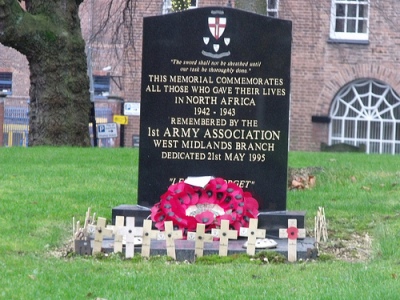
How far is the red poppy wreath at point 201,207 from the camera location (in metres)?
9.12

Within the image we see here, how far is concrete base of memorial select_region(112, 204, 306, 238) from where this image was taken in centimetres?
940

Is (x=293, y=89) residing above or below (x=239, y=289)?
above

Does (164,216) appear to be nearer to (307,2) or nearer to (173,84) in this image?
(173,84)

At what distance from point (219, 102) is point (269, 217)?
119cm

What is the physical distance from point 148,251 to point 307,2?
2359 cm

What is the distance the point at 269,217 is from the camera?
9.45m

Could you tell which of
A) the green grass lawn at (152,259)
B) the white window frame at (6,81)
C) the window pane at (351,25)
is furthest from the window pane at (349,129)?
the green grass lawn at (152,259)

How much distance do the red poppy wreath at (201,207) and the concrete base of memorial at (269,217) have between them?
203 millimetres

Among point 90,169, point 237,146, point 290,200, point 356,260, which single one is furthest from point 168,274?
point 90,169

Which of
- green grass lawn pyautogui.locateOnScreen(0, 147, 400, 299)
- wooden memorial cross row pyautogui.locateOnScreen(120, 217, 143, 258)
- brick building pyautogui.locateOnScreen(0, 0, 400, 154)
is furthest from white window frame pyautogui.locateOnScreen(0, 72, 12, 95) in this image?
wooden memorial cross row pyautogui.locateOnScreen(120, 217, 143, 258)

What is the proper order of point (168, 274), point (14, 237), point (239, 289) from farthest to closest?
point (14, 237) → point (168, 274) → point (239, 289)

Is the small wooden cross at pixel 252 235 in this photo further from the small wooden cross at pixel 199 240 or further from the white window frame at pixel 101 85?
the white window frame at pixel 101 85

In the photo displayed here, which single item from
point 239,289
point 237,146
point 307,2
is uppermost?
point 307,2

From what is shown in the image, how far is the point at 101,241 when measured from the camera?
845cm
